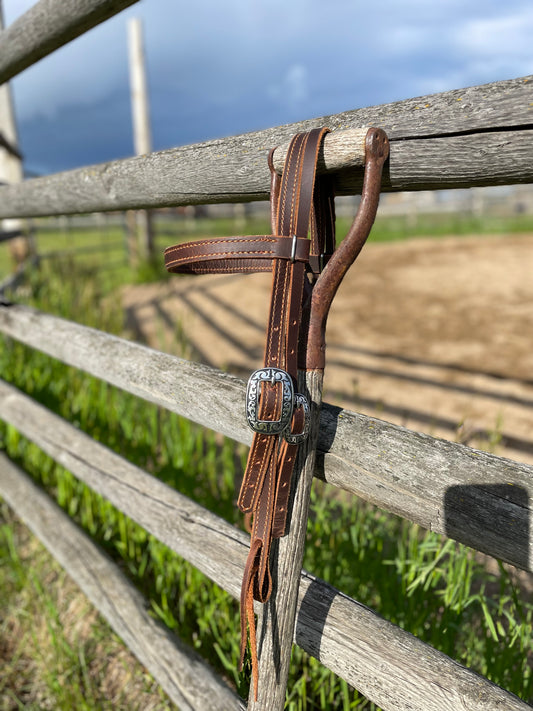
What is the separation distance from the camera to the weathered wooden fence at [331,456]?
0.83m

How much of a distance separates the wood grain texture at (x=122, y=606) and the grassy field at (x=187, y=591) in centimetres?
8

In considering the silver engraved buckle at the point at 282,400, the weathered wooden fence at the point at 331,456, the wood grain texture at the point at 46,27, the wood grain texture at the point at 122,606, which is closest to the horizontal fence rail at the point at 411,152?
the weathered wooden fence at the point at 331,456

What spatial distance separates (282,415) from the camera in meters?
0.79

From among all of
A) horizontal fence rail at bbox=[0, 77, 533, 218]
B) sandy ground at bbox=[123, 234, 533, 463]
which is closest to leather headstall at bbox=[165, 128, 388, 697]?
horizontal fence rail at bbox=[0, 77, 533, 218]

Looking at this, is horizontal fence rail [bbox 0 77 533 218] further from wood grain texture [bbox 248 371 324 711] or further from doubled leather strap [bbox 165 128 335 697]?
wood grain texture [bbox 248 371 324 711]

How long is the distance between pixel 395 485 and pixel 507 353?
3.75 m

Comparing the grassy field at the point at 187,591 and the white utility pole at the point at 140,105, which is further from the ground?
the white utility pole at the point at 140,105

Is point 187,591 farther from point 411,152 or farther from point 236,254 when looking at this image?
point 411,152

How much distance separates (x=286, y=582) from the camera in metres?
0.94

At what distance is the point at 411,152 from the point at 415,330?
4174mm

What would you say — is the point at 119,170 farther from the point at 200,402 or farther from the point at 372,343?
the point at 372,343

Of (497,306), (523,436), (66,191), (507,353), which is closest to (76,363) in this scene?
(66,191)

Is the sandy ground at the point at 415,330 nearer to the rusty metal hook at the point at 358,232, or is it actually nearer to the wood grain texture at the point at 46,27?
the wood grain texture at the point at 46,27

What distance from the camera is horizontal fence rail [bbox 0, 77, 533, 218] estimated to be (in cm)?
77
